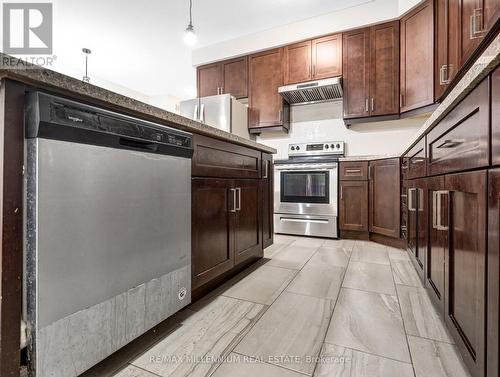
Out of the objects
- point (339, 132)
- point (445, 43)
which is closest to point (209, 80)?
Result: point (339, 132)

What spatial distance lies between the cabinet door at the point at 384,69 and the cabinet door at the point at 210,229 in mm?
2304

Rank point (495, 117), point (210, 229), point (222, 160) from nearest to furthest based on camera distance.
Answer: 1. point (495, 117)
2. point (210, 229)
3. point (222, 160)

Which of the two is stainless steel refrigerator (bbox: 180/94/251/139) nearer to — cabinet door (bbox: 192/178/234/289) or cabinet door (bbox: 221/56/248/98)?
cabinet door (bbox: 221/56/248/98)

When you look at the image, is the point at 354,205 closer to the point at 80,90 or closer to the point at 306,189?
the point at 306,189

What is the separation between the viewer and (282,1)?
283 cm

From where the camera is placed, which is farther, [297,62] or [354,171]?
[297,62]

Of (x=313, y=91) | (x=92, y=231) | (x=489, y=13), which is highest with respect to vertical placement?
(x=313, y=91)

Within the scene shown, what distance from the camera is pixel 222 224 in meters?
1.43

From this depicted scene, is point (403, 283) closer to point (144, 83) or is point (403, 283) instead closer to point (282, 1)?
point (282, 1)

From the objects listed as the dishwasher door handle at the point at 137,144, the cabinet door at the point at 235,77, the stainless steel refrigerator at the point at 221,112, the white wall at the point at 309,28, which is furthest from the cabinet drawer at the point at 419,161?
→ the cabinet door at the point at 235,77

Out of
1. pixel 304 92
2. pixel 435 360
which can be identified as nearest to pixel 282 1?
pixel 304 92

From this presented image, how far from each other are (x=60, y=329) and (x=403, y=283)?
1.78m

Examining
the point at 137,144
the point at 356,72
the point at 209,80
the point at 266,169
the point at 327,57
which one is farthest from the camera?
the point at 209,80

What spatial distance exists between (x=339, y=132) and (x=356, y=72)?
74cm
